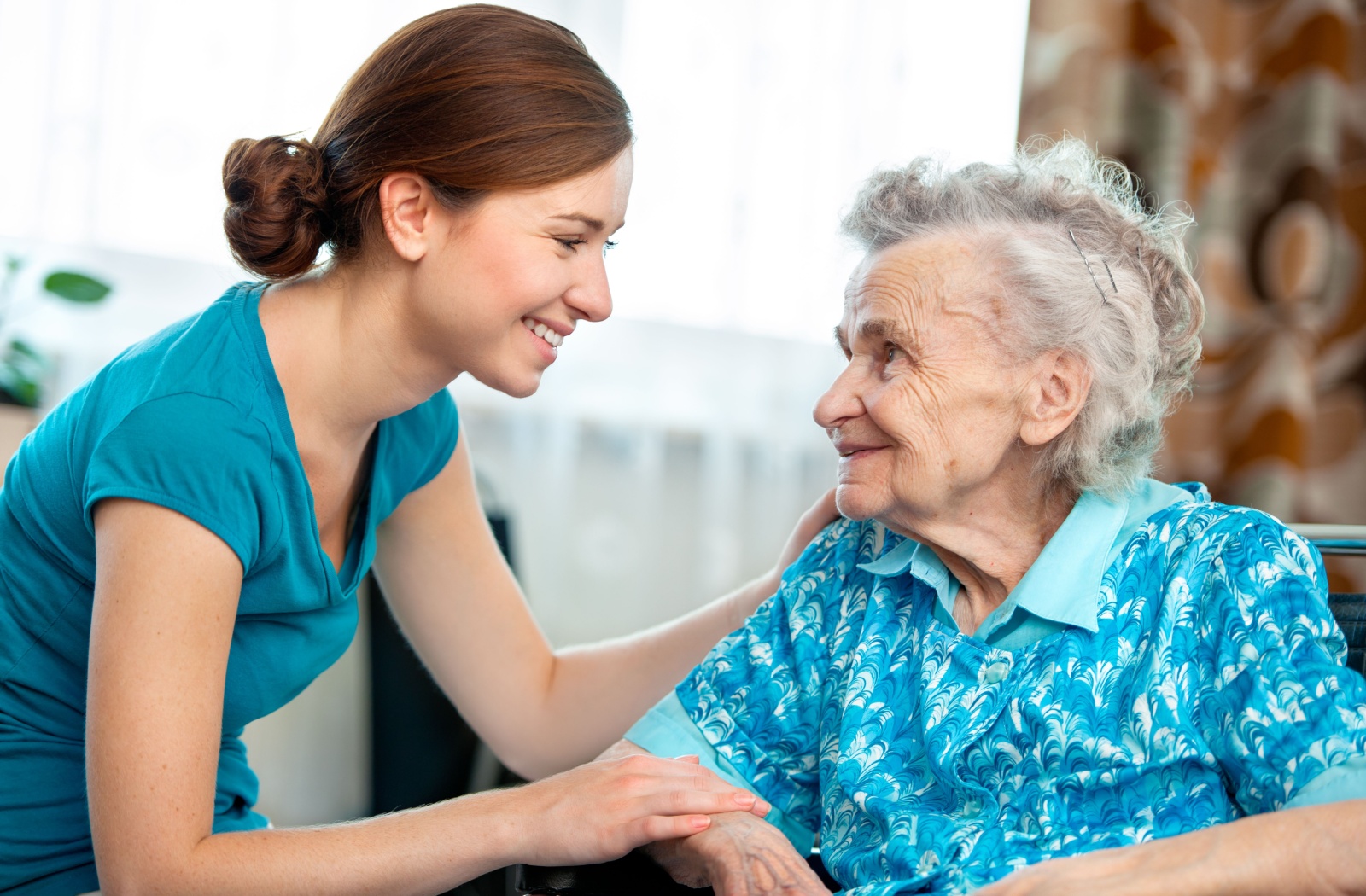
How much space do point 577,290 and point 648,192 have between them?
145 cm

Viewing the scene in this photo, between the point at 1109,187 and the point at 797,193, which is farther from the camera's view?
the point at 797,193

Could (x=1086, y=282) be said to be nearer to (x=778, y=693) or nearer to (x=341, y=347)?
(x=778, y=693)

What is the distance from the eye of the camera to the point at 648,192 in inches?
106

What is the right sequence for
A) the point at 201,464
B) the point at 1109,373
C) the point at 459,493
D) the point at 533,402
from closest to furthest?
1. the point at 201,464
2. the point at 1109,373
3. the point at 459,493
4. the point at 533,402

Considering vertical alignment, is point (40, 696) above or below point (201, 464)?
below

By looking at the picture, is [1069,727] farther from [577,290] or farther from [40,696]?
[40,696]

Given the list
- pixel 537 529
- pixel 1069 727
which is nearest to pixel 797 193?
pixel 537 529

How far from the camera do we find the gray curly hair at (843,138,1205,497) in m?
1.24

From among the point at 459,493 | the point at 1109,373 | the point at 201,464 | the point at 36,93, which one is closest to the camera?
the point at 201,464

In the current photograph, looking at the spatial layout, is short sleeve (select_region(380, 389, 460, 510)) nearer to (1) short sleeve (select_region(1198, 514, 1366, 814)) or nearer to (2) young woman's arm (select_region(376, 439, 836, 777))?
(2) young woman's arm (select_region(376, 439, 836, 777))

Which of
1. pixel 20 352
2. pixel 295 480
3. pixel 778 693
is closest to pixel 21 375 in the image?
pixel 20 352

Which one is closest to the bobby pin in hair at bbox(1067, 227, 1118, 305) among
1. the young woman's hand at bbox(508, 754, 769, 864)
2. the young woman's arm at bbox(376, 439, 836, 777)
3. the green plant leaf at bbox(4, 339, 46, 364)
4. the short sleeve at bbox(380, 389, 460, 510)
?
the young woman's arm at bbox(376, 439, 836, 777)

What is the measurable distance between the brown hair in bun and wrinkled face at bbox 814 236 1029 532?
0.36m

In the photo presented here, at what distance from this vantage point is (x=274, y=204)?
126 cm
